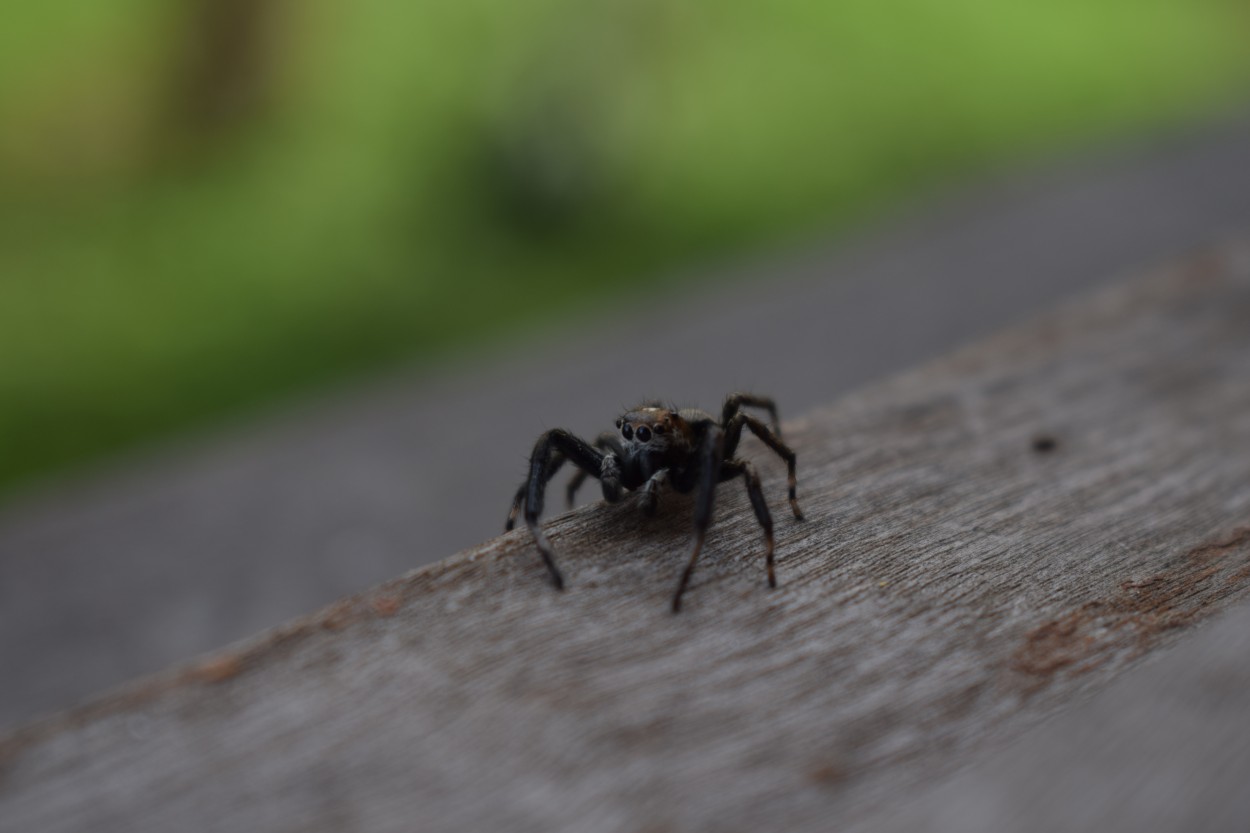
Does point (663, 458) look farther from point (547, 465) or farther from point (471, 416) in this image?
point (471, 416)

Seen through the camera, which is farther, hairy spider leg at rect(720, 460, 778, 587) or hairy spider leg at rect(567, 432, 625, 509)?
hairy spider leg at rect(567, 432, 625, 509)

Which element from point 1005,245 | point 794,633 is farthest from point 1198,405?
point 1005,245

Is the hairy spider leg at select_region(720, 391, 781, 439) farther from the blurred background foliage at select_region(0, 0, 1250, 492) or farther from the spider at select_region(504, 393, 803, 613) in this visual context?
the blurred background foliage at select_region(0, 0, 1250, 492)

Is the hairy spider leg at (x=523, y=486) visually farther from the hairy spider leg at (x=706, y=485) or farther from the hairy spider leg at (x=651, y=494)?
the hairy spider leg at (x=706, y=485)

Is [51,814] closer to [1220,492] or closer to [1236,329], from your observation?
[1220,492]

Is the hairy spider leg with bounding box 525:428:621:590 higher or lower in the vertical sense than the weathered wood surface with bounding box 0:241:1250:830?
higher

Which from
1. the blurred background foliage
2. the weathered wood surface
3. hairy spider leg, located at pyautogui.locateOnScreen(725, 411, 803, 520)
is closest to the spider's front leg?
the weathered wood surface
